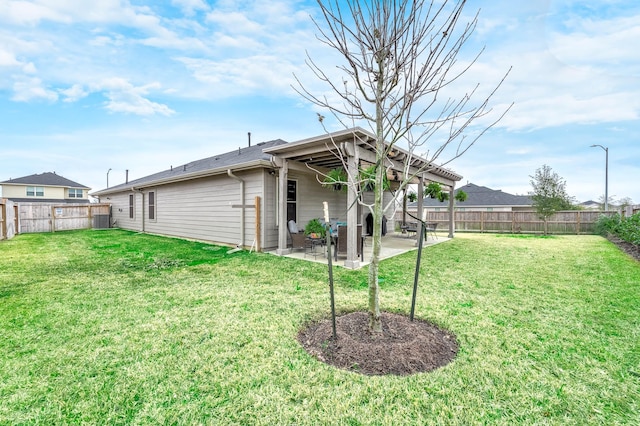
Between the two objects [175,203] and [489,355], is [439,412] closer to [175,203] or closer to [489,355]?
[489,355]

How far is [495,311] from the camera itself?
11.9 feet

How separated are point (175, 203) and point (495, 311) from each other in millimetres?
11948

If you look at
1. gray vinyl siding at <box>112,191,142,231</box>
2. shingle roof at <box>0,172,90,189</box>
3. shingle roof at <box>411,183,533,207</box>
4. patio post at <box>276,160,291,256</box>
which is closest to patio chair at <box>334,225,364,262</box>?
patio post at <box>276,160,291,256</box>

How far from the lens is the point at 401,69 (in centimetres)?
257

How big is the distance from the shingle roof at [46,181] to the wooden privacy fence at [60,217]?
15.7 metres

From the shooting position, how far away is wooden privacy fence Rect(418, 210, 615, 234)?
14383 millimetres

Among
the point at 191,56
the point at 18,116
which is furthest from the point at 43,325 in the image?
the point at 18,116

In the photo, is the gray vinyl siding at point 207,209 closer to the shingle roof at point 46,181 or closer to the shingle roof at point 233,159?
the shingle roof at point 233,159

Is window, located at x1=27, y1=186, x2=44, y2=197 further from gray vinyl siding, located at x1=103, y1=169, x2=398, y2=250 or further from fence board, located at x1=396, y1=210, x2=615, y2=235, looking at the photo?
fence board, located at x1=396, y1=210, x2=615, y2=235

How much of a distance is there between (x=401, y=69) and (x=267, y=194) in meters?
6.16

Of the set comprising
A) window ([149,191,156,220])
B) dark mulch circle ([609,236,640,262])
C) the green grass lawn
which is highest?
window ([149,191,156,220])

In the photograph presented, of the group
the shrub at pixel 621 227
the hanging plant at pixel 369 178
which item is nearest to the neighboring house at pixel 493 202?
the shrub at pixel 621 227

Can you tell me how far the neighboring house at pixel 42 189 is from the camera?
2564 centimetres

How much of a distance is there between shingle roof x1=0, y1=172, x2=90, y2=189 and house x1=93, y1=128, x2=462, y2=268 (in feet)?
76.6
